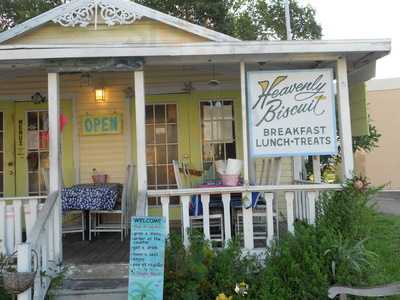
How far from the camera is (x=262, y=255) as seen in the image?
4840 millimetres

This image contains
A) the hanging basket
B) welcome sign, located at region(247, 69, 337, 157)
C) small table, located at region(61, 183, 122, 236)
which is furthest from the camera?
small table, located at region(61, 183, 122, 236)

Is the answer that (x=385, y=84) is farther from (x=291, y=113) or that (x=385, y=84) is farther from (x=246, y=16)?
(x=291, y=113)

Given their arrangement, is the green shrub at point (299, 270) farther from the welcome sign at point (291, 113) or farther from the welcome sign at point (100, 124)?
the welcome sign at point (100, 124)

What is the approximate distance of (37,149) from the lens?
297 inches

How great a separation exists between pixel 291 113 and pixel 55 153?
2.51 metres

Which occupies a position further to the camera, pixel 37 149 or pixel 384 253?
pixel 37 149

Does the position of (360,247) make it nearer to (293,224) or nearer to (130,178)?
(293,224)

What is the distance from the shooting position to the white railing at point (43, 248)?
396 cm

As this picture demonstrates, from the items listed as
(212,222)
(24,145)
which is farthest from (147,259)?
(24,145)

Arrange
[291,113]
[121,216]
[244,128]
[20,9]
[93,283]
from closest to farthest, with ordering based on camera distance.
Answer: [93,283]
[244,128]
[291,113]
[121,216]
[20,9]

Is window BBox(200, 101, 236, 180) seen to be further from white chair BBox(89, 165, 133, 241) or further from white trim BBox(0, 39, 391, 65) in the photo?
white trim BBox(0, 39, 391, 65)

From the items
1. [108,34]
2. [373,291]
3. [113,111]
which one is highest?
[108,34]

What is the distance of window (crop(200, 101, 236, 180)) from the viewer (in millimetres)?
7500

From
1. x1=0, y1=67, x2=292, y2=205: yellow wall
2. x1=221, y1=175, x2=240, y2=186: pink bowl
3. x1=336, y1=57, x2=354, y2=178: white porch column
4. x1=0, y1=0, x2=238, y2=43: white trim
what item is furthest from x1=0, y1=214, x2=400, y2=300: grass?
x1=0, y1=0, x2=238, y2=43: white trim
